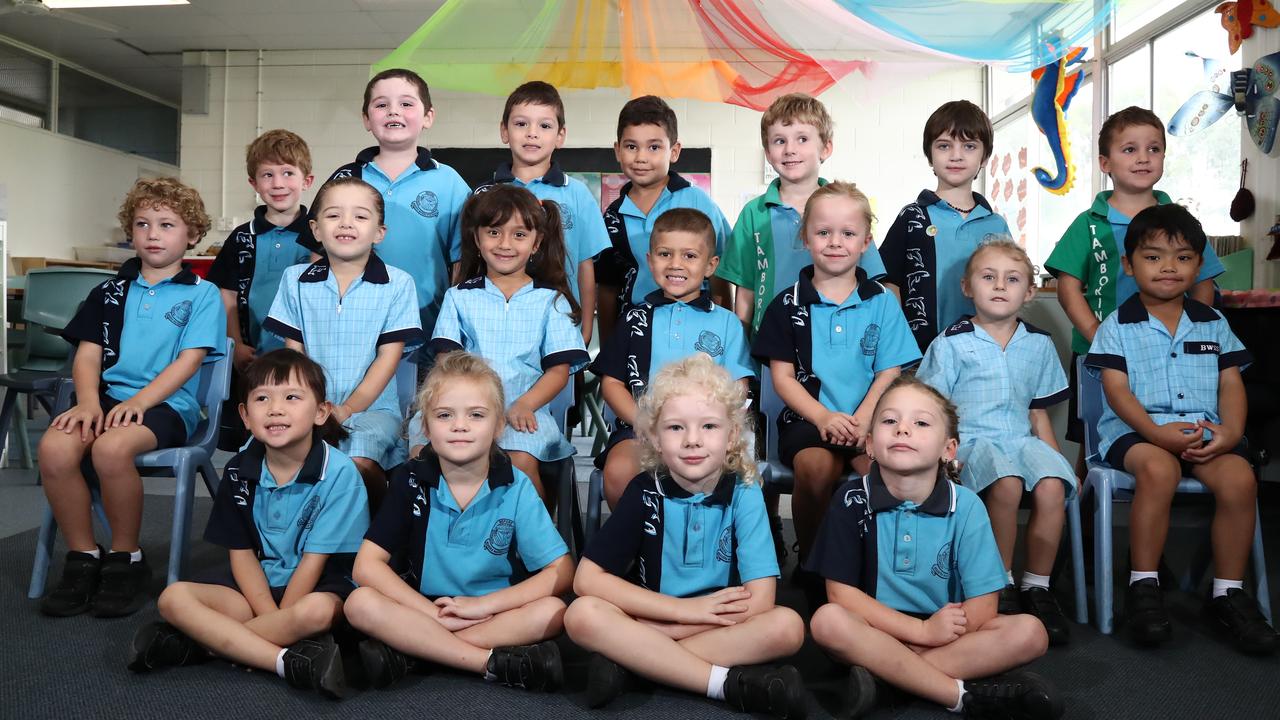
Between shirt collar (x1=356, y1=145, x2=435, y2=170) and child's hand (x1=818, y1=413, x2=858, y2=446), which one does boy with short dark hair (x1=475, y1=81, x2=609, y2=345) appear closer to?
shirt collar (x1=356, y1=145, x2=435, y2=170)

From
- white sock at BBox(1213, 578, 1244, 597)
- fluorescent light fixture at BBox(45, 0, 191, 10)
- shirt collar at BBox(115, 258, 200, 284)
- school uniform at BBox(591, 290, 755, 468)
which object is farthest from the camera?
fluorescent light fixture at BBox(45, 0, 191, 10)

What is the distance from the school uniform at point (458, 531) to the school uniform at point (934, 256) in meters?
1.32

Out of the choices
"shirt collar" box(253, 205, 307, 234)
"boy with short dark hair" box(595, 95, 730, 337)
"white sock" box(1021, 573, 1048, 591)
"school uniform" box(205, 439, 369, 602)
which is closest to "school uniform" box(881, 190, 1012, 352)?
"boy with short dark hair" box(595, 95, 730, 337)

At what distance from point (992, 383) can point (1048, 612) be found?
0.55m

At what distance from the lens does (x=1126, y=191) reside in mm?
2617

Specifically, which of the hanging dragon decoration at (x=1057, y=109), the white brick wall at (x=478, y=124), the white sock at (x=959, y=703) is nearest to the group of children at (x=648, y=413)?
the white sock at (x=959, y=703)

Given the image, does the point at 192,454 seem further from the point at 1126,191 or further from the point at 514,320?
the point at 1126,191

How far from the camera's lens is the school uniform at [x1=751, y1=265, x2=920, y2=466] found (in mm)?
2248

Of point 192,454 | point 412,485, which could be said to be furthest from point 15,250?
point 412,485

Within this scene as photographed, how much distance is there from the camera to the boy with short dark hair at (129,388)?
2.14m

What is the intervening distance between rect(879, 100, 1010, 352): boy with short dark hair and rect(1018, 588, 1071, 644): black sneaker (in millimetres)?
796

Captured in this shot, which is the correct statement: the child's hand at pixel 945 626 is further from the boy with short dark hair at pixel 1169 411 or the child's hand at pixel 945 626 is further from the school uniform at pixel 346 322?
the school uniform at pixel 346 322

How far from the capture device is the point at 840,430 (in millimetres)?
2088

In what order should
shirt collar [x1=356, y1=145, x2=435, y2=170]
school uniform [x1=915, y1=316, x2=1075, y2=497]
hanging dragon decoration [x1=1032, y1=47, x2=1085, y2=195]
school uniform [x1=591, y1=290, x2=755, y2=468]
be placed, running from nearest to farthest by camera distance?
school uniform [x1=915, y1=316, x2=1075, y2=497] → school uniform [x1=591, y1=290, x2=755, y2=468] → shirt collar [x1=356, y1=145, x2=435, y2=170] → hanging dragon decoration [x1=1032, y1=47, x2=1085, y2=195]
